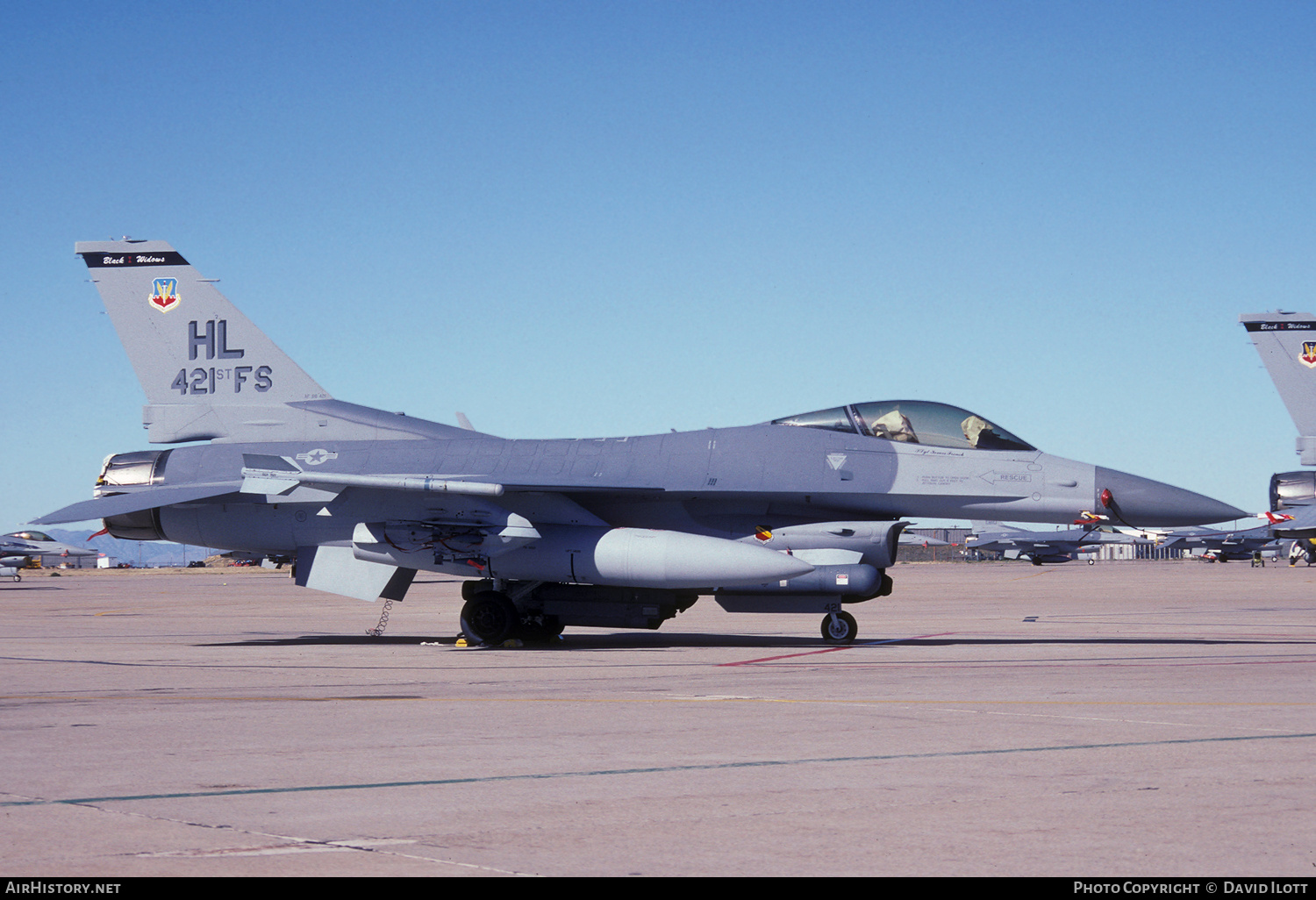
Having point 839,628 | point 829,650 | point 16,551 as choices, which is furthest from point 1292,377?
point 16,551

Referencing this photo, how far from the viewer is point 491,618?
54.1 feet

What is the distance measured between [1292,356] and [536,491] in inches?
566

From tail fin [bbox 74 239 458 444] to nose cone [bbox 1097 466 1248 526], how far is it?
937 cm

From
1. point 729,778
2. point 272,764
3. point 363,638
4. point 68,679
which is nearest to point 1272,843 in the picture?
point 729,778

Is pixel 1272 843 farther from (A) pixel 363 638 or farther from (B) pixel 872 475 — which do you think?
(A) pixel 363 638

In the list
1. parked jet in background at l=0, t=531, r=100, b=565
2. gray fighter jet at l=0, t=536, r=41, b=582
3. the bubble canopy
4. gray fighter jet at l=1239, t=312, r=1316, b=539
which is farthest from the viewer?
parked jet in background at l=0, t=531, r=100, b=565

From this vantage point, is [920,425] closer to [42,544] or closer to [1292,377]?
[1292,377]

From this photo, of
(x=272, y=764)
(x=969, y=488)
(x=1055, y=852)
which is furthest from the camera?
(x=969, y=488)

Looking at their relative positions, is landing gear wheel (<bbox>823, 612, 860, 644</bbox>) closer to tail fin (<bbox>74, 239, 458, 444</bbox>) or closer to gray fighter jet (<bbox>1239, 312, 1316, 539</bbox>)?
tail fin (<bbox>74, 239, 458, 444</bbox>)

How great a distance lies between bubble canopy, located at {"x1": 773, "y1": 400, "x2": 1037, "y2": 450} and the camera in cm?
1577

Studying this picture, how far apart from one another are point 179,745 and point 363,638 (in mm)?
11270

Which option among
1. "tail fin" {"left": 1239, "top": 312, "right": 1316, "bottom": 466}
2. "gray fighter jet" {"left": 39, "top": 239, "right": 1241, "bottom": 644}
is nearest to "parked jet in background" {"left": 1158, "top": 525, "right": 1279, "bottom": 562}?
"tail fin" {"left": 1239, "top": 312, "right": 1316, "bottom": 466}
